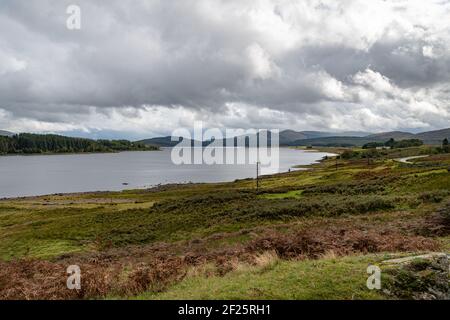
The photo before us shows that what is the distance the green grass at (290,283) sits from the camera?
870 cm

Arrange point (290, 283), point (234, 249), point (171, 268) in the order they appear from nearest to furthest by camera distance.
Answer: point (290, 283), point (171, 268), point (234, 249)

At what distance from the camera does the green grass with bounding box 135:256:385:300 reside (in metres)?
8.70

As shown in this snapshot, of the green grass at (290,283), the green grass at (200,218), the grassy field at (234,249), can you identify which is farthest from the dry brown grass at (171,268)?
the green grass at (200,218)

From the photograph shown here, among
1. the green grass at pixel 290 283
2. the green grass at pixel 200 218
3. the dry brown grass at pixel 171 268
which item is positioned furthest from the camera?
the green grass at pixel 200 218

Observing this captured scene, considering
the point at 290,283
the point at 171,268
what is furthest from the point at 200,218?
the point at 290,283

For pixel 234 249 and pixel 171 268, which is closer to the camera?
pixel 171 268

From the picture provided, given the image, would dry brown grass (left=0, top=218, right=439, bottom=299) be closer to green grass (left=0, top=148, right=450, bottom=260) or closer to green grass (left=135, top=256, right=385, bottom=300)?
green grass (left=135, top=256, right=385, bottom=300)

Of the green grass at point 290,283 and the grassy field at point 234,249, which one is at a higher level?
the green grass at point 290,283

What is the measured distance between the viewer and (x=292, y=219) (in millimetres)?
32312

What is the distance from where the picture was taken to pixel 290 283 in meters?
9.48

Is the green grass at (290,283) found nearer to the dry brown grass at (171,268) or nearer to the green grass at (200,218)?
the dry brown grass at (171,268)

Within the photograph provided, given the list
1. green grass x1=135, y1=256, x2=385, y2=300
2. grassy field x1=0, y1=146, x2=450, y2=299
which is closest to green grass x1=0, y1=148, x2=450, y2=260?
grassy field x1=0, y1=146, x2=450, y2=299

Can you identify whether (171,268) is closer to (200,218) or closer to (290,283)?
(290,283)

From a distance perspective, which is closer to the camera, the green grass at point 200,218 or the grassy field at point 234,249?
the grassy field at point 234,249
